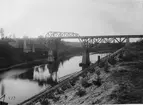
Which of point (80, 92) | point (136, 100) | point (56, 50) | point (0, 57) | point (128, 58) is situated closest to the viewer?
point (136, 100)

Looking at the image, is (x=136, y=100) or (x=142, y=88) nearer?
Answer: (x=136, y=100)

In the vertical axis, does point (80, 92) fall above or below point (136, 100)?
below

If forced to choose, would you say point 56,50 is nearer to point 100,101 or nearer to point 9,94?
point 9,94

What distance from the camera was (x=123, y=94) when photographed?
7723mm

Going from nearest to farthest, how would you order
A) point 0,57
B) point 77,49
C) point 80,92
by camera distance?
point 80,92
point 0,57
point 77,49

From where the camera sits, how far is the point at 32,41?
114938 mm

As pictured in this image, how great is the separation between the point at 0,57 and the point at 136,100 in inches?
3110

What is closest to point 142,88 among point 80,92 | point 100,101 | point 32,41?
point 100,101

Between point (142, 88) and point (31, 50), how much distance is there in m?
105

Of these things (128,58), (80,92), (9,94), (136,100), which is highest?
(128,58)

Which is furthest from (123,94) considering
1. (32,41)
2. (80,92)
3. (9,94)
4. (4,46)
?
(32,41)

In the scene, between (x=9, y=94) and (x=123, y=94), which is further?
(x=9, y=94)

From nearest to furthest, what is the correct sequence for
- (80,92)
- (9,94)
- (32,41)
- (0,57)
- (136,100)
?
(136,100), (80,92), (9,94), (0,57), (32,41)

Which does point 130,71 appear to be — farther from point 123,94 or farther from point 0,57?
point 0,57
